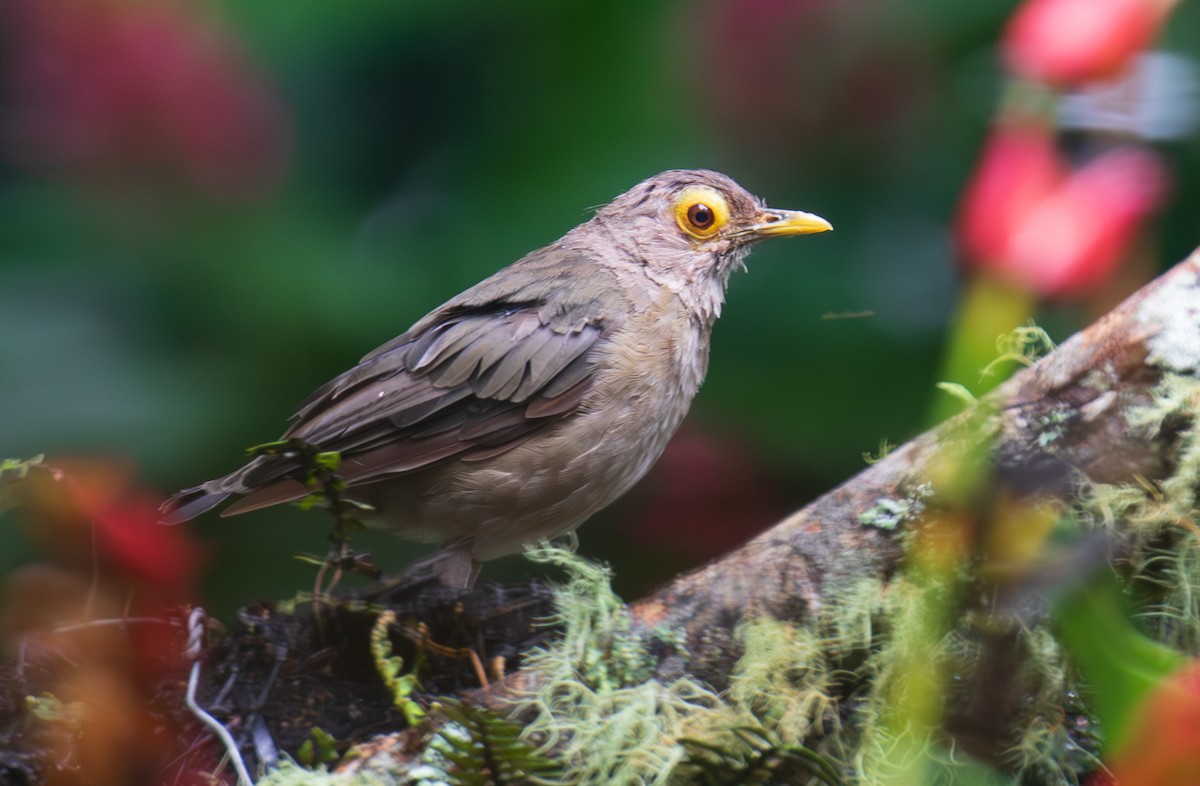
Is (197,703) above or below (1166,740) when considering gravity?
above

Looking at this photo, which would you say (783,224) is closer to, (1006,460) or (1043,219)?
(1006,460)

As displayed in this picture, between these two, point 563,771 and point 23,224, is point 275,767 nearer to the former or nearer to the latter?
point 563,771

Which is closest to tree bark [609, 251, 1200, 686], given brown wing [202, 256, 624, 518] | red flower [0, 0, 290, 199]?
brown wing [202, 256, 624, 518]

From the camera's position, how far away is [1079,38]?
51.6 inches

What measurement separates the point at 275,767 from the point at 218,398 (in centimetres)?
127

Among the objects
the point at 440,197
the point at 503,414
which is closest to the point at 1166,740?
the point at 503,414

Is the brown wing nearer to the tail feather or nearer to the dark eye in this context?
the tail feather

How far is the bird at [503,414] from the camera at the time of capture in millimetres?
2264

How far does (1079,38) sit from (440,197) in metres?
1.95

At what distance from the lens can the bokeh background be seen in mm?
2629

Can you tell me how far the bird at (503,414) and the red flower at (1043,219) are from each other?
106 cm

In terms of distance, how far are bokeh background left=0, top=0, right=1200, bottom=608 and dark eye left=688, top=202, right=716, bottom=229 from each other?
362mm

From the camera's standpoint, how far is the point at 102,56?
2564mm

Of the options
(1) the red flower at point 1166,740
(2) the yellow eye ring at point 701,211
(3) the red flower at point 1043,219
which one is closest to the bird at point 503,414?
(2) the yellow eye ring at point 701,211
